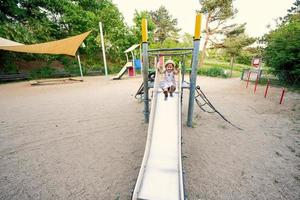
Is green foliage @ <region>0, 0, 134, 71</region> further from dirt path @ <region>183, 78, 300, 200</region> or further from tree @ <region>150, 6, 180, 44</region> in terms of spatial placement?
tree @ <region>150, 6, 180, 44</region>

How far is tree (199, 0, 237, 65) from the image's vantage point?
17.5 m

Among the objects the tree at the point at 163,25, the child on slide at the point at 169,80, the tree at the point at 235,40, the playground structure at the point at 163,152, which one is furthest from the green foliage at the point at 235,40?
the playground structure at the point at 163,152

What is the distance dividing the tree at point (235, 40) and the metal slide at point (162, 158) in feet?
60.0

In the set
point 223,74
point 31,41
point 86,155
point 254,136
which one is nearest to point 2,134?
point 86,155

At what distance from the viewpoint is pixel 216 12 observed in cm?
1848

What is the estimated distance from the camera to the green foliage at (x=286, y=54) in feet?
28.7

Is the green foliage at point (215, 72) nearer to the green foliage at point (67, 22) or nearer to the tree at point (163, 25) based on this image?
the green foliage at point (67, 22)

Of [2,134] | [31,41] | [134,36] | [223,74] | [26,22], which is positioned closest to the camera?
[2,134]

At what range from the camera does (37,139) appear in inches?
143

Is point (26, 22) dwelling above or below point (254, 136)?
above

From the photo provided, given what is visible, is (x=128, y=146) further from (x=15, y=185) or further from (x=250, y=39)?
(x=250, y=39)

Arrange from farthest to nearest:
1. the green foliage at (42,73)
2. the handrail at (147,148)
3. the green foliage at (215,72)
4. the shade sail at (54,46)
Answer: the green foliage at (215,72) < the green foliage at (42,73) < the shade sail at (54,46) < the handrail at (147,148)

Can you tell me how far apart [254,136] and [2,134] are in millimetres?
5880

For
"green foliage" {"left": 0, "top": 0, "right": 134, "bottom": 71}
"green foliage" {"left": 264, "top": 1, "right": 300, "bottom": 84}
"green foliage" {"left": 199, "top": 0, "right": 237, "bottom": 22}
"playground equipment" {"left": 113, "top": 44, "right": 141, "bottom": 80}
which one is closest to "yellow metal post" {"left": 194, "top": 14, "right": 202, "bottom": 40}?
"green foliage" {"left": 264, "top": 1, "right": 300, "bottom": 84}
